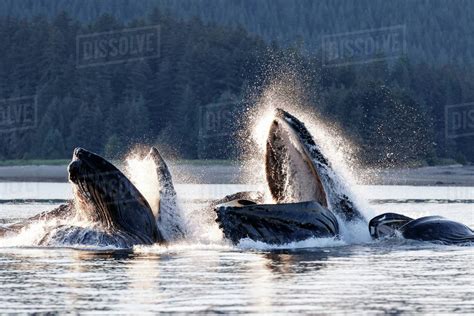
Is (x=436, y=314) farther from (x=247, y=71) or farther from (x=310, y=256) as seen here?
(x=247, y=71)

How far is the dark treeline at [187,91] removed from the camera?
449 ft

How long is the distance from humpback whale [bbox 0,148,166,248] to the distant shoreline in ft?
226

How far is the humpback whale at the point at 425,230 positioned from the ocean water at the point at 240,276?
16.5 inches

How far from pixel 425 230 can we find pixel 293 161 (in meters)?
3.54

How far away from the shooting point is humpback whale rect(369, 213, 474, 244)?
108 ft

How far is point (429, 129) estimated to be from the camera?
472ft

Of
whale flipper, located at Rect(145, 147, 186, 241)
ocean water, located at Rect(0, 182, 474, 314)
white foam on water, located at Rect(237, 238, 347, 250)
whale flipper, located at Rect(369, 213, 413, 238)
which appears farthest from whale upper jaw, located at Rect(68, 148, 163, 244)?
whale flipper, located at Rect(369, 213, 413, 238)

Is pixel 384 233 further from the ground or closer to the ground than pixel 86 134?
closer to the ground

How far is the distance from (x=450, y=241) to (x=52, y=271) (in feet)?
32.3

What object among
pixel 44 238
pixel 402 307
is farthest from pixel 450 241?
pixel 402 307

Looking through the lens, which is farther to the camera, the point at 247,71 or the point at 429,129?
the point at 247,71

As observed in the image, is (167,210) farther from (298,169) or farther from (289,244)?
(289,244)

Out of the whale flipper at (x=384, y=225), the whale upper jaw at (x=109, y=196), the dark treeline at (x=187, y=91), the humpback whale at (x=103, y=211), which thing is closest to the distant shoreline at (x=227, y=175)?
the dark treeline at (x=187, y=91)

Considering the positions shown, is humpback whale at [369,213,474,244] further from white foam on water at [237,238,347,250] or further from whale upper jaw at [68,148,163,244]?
whale upper jaw at [68,148,163,244]
